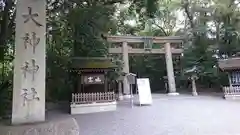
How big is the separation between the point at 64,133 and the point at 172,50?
17070mm

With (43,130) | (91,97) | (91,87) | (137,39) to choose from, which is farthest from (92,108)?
(137,39)

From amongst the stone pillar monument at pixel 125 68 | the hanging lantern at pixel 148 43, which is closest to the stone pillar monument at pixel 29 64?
the stone pillar monument at pixel 125 68

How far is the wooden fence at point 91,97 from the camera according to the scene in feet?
37.0

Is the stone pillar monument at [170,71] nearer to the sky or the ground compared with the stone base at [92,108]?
nearer to the sky

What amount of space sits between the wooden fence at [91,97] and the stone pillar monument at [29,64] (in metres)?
5.81

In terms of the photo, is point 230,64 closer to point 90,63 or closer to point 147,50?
point 147,50

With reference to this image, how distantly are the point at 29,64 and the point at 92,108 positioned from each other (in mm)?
6293

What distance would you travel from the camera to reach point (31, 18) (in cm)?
562

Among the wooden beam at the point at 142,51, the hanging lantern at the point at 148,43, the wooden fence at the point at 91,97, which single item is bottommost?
the wooden fence at the point at 91,97

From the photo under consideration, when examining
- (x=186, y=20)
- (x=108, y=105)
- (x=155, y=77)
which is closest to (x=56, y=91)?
(x=108, y=105)

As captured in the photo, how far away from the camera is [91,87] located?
12719mm

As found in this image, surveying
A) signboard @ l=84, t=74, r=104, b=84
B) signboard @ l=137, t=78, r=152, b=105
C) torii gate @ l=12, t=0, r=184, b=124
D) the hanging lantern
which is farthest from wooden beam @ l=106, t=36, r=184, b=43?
torii gate @ l=12, t=0, r=184, b=124

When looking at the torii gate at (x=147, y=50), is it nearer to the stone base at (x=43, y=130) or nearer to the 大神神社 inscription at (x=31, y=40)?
the 大神神社 inscription at (x=31, y=40)

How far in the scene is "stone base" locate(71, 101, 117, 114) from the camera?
11023mm
